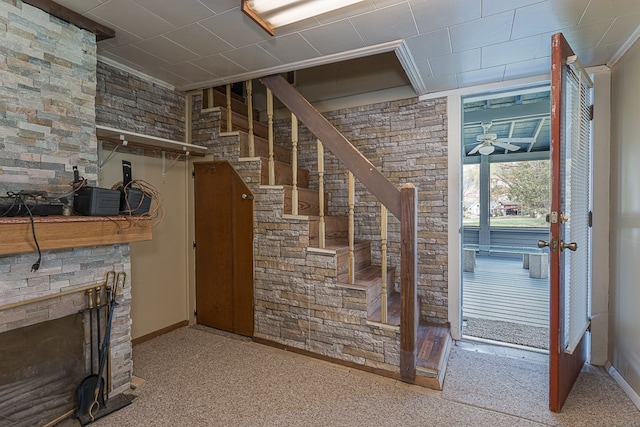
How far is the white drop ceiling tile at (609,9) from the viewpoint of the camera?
1612 millimetres

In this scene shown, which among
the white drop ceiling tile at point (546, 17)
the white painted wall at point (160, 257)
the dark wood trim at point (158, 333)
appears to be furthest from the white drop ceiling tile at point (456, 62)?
the dark wood trim at point (158, 333)

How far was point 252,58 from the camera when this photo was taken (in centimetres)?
237

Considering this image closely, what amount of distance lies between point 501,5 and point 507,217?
767 cm

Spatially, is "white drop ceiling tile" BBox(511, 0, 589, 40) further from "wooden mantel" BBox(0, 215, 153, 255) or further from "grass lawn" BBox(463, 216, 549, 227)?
"grass lawn" BBox(463, 216, 549, 227)

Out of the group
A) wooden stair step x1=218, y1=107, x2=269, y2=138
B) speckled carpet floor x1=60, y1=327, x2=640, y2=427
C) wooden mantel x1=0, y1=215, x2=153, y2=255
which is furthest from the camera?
wooden stair step x1=218, y1=107, x2=269, y2=138

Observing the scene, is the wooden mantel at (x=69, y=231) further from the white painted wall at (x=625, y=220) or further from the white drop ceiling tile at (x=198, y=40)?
the white painted wall at (x=625, y=220)

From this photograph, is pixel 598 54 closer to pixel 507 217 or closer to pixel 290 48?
pixel 290 48

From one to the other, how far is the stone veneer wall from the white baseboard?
1.19 metres

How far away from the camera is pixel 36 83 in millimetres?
1723

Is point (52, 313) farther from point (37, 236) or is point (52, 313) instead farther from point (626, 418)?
point (626, 418)

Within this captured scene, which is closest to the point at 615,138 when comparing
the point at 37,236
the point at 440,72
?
the point at 440,72

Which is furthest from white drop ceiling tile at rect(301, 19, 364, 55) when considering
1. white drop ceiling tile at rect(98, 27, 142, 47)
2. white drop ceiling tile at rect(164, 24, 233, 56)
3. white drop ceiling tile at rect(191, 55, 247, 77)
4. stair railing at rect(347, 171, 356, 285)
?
white drop ceiling tile at rect(98, 27, 142, 47)

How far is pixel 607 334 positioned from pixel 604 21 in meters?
2.25

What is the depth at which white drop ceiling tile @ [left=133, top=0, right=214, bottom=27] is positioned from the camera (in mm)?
1709
